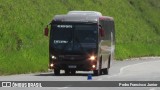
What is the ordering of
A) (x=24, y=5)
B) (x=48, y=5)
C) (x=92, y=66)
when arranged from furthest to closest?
1. (x=48, y=5)
2. (x=24, y=5)
3. (x=92, y=66)

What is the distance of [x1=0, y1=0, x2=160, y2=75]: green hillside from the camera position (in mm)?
42062

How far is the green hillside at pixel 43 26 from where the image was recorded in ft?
138

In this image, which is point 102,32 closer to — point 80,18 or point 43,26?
point 80,18

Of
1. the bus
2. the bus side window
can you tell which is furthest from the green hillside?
the bus side window

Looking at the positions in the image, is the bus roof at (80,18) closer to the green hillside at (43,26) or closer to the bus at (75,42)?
the bus at (75,42)

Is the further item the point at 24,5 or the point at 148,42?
the point at 148,42

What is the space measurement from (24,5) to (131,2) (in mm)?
41530

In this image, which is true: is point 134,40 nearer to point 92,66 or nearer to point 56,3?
point 56,3

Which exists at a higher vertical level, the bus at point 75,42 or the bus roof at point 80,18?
the bus roof at point 80,18

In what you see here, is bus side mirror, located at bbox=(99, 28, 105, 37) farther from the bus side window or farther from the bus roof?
the bus roof

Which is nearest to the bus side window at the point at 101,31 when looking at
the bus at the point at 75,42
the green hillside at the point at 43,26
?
the bus at the point at 75,42

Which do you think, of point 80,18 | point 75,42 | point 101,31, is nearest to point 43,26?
point 80,18

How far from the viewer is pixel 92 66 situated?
35.8 m

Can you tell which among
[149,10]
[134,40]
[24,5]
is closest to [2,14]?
[24,5]
